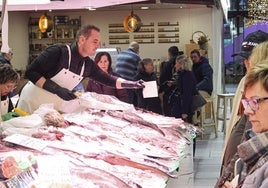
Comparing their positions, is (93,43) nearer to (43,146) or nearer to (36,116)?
(36,116)

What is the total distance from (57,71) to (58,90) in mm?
262

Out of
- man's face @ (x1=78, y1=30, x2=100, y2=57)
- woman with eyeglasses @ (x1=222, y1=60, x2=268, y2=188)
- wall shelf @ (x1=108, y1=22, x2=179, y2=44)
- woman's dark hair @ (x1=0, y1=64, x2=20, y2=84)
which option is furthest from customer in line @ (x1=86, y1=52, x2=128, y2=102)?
wall shelf @ (x1=108, y1=22, x2=179, y2=44)

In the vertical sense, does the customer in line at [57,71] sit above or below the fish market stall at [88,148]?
above

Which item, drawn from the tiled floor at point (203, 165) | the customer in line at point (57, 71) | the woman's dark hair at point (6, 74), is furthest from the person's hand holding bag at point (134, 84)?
the woman's dark hair at point (6, 74)

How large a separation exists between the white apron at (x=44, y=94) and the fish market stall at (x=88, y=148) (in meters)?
0.14

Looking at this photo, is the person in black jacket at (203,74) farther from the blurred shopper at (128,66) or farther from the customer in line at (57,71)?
→ the customer in line at (57,71)

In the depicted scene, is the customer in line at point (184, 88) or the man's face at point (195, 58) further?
the man's face at point (195, 58)

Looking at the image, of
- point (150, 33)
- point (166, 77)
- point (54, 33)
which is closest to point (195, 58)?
point (166, 77)

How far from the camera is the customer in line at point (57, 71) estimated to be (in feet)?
14.6

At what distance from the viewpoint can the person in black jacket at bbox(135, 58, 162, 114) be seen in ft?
28.0

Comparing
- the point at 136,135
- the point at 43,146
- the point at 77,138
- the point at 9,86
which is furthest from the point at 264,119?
the point at 9,86

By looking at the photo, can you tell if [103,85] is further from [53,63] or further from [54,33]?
[54,33]

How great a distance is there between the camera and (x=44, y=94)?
4492 millimetres

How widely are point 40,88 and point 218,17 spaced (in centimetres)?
1030
